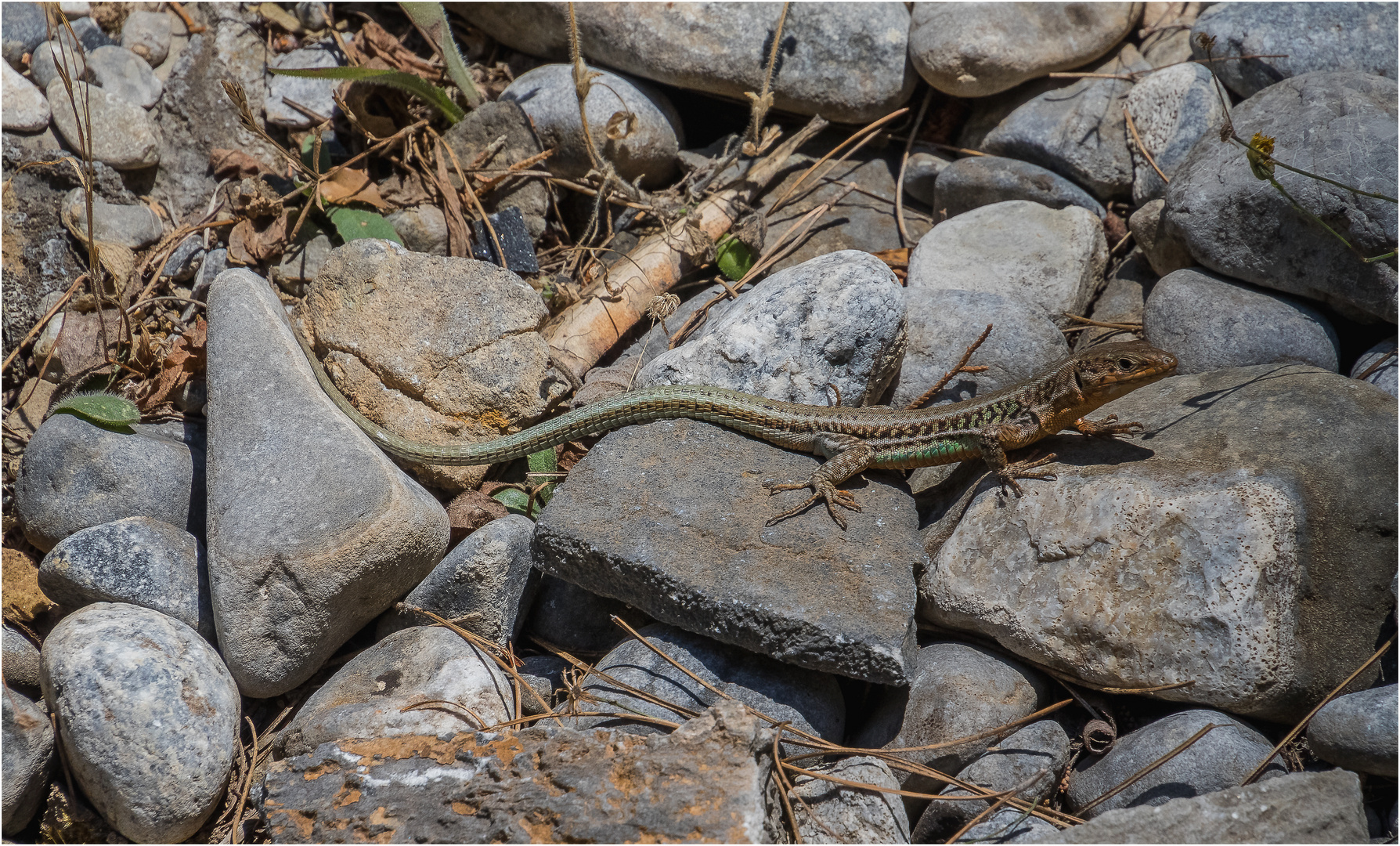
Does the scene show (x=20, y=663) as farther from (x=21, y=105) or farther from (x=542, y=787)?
(x=21, y=105)

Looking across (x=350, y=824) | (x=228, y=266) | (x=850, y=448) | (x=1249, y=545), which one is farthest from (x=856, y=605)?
(x=228, y=266)

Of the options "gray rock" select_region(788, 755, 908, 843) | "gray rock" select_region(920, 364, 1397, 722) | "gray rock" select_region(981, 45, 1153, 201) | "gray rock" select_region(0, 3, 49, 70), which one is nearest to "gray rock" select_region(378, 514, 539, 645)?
"gray rock" select_region(788, 755, 908, 843)

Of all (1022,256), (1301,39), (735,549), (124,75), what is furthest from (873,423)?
(124,75)

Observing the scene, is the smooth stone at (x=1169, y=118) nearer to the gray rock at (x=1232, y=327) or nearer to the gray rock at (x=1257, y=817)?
the gray rock at (x=1232, y=327)

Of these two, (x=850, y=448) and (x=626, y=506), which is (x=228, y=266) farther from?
(x=850, y=448)

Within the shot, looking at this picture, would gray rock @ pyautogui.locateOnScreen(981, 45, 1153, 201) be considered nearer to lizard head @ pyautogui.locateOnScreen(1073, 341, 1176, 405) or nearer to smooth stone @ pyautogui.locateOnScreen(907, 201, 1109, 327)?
smooth stone @ pyautogui.locateOnScreen(907, 201, 1109, 327)

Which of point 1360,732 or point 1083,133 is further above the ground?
point 1083,133
